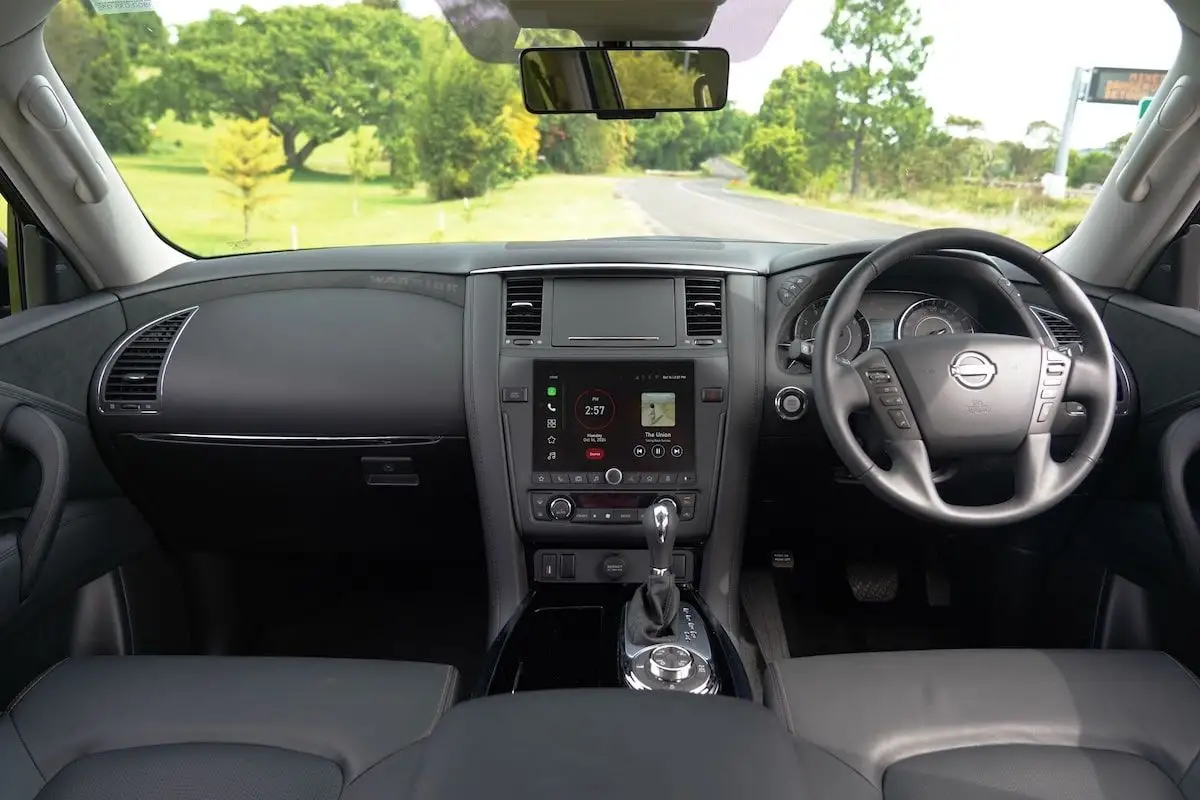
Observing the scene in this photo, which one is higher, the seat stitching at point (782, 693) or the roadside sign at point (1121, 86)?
the roadside sign at point (1121, 86)

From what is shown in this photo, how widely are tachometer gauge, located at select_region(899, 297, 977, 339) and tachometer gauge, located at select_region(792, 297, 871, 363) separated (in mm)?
108

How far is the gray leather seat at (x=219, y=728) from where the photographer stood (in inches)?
62.6

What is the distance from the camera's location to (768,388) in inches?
99.8

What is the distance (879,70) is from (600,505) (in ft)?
5.00

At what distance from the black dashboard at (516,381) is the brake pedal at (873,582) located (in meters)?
0.74

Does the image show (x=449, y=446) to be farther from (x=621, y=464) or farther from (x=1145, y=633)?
(x=1145, y=633)

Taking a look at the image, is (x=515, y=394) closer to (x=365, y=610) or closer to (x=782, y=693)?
(x=782, y=693)

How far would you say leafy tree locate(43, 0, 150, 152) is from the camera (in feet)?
8.02

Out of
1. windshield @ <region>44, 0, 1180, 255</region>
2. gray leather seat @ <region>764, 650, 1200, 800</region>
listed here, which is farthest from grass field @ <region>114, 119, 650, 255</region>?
gray leather seat @ <region>764, 650, 1200, 800</region>

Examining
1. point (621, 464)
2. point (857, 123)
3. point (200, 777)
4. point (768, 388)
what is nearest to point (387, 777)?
point (200, 777)

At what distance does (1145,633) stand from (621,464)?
4.87 ft

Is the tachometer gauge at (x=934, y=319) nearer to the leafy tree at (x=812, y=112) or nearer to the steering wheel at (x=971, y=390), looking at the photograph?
the steering wheel at (x=971, y=390)

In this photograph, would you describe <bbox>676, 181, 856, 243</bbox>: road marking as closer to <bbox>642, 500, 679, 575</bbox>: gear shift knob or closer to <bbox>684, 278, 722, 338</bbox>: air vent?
<bbox>684, 278, 722, 338</bbox>: air vent

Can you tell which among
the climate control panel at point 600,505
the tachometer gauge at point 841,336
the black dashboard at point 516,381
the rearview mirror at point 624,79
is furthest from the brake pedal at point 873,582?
the rearview mirror at point 624,79
